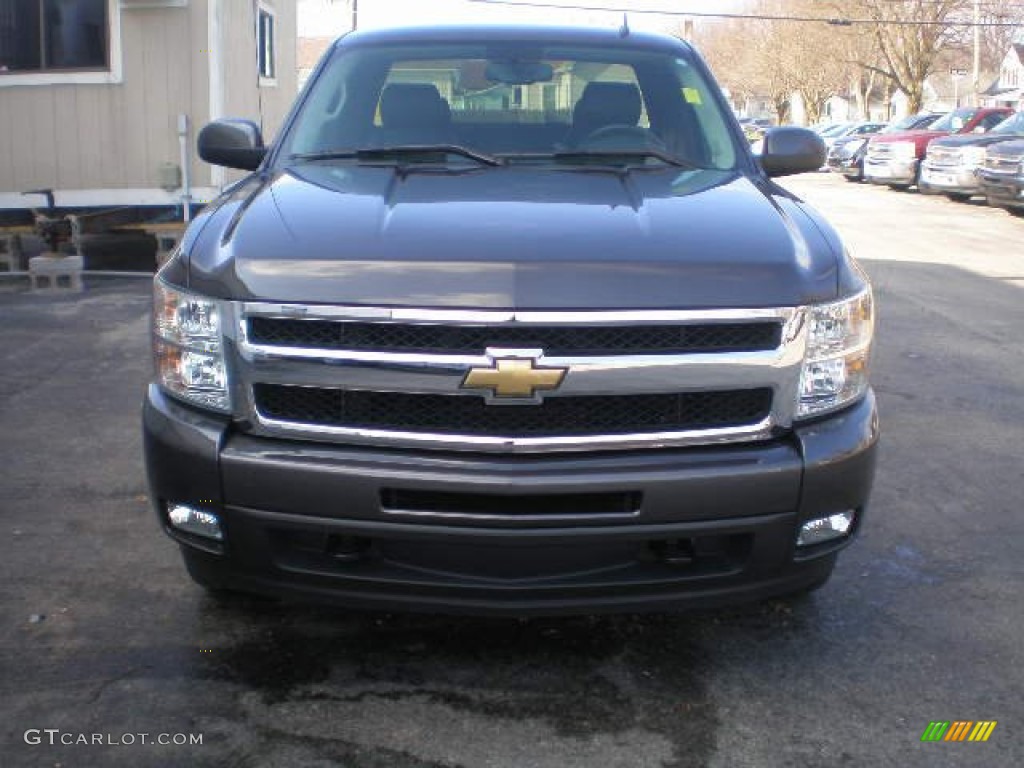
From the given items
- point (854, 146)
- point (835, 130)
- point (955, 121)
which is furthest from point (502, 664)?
point (835, 130)

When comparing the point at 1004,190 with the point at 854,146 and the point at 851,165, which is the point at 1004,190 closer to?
the point at 851,165

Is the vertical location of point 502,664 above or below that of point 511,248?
below

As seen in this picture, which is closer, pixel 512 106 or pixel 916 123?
pixel 512 106

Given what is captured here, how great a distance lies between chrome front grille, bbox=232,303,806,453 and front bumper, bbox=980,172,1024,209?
1683 cm

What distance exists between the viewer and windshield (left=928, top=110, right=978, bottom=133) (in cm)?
2609

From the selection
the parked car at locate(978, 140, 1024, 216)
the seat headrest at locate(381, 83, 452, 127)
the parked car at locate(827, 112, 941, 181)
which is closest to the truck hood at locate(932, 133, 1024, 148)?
the parked car at locate(978, 140, 1024, 216)

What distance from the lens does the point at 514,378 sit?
3033 millimetres

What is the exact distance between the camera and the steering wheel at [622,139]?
4508 millimetres

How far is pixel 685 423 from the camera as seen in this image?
3.16m

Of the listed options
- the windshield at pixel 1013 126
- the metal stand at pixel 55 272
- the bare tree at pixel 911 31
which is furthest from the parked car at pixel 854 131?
the metal stand at pixel 55 272

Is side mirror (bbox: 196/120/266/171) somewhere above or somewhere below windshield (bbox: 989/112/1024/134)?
above

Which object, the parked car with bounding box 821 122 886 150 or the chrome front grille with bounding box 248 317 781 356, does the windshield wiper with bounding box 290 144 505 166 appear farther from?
the parked car with bounding box 821 122 886 150

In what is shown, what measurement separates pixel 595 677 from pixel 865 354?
3.90 feet

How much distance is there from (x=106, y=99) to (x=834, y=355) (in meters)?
9.32
